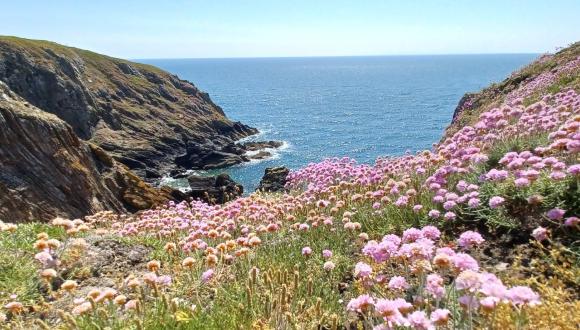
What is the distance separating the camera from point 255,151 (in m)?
64.2

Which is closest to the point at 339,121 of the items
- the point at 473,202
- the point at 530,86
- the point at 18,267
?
the point at 530,86

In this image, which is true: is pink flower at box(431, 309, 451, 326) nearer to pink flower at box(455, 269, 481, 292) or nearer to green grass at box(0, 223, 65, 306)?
pink flower at box(455, 269, 481, 292)

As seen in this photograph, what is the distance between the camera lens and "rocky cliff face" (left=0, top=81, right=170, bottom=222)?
1741cm

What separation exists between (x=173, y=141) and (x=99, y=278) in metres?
59.4

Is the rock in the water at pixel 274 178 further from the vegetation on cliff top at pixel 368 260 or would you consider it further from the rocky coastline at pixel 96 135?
the vegetation on cliff top at pixel 368 260

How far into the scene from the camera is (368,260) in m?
5.53

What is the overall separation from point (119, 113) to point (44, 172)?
4894 centimetres

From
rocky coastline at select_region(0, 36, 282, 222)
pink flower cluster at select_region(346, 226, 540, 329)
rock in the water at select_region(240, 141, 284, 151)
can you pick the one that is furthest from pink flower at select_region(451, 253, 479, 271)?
rock in the water at select_region(240, 141, 284, 151)

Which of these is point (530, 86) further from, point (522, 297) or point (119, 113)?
point (119, 113)

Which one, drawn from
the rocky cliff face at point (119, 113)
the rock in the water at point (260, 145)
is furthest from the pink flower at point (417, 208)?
the rock in the water at point (260, 145)

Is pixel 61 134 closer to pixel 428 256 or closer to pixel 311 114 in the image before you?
pixel 428 256

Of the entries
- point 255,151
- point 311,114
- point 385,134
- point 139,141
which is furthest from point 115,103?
point 311,114

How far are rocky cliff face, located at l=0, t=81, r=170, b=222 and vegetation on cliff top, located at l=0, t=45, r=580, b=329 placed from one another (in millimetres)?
10468

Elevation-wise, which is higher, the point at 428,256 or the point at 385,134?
the point at 428,256
